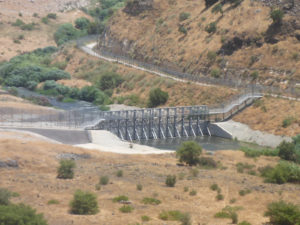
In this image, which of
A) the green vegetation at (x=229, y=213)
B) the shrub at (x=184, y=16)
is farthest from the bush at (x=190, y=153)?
the shrub at (x=184, y=16)

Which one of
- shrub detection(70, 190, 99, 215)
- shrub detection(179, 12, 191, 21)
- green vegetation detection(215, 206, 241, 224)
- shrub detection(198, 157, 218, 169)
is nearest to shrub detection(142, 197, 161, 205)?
green vegetation detection(215, 206, 241, 224)

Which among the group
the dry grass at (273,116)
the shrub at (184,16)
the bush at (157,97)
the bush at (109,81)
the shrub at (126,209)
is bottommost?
the shrub at (126,209)

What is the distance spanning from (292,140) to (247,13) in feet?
111

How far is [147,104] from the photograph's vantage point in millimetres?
85062

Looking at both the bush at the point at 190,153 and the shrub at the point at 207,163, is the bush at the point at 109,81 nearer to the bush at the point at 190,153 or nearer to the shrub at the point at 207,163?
the shrub at the point at 207,163

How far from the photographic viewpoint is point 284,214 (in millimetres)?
30141

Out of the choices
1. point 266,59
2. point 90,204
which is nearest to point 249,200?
point 90,204

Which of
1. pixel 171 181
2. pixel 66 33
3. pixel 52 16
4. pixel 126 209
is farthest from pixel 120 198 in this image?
pixel 52 16

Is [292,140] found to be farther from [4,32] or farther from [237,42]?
[4,32]

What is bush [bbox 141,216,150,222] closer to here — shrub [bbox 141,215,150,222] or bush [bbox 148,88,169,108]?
shrub [bbox 141,215,150,222]

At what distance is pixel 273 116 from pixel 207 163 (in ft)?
71.2

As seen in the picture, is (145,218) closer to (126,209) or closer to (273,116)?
(126,209)

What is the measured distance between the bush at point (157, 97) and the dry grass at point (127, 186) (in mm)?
31815

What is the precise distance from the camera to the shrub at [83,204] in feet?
102
